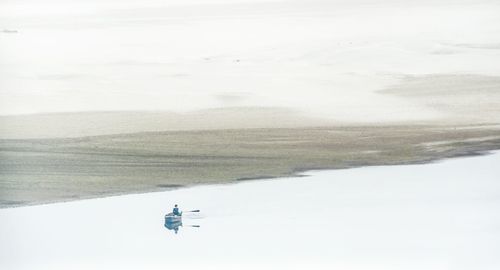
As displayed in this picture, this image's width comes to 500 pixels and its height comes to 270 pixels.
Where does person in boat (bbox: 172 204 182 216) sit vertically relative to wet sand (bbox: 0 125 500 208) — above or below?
below

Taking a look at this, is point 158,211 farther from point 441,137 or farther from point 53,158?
point 441,137

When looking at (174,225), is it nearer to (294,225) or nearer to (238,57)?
(294,225)

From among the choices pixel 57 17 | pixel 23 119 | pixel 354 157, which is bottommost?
pixel 354 157

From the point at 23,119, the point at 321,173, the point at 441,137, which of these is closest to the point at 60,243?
the point at 23,119

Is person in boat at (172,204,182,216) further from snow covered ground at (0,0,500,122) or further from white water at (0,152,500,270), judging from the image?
snow covered ground at (0,0,500,122)

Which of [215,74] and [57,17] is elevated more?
[57,17]

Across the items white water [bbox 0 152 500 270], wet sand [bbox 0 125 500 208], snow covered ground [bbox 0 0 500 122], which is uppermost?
snow covered ground [bbox 0 0 500 122]

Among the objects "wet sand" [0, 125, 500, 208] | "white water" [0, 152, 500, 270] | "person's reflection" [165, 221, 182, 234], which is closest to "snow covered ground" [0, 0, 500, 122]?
"wet sand" [0, 125, 500, 208]
